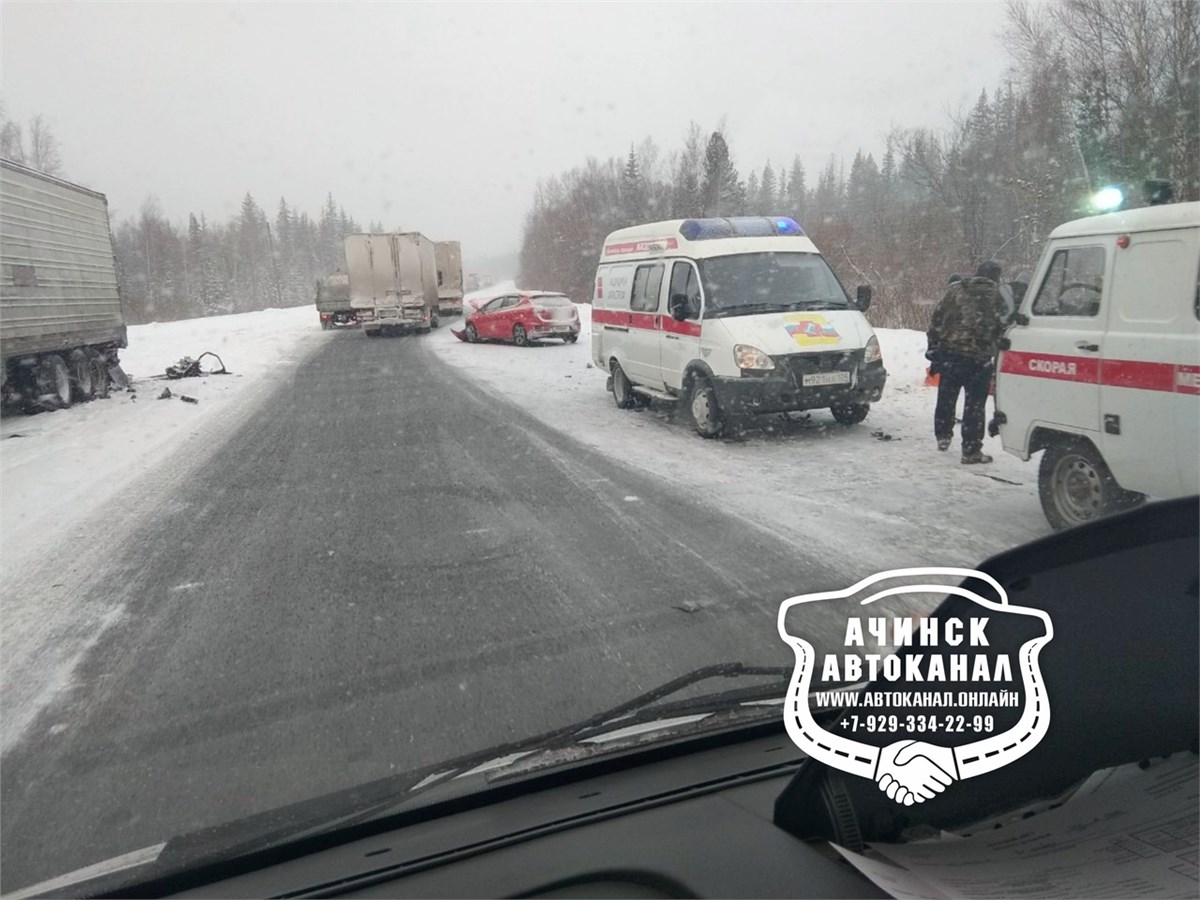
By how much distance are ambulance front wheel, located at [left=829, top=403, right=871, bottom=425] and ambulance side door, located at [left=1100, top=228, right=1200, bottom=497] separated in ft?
16.2

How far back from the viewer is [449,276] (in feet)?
145

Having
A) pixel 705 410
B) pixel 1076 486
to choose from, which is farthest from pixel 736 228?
pixel 1076 486

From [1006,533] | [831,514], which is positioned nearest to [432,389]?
[831,514]

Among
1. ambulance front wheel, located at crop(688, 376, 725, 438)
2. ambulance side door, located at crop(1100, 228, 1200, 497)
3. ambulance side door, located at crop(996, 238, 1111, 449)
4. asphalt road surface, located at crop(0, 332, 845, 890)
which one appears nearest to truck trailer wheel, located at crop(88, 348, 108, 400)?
asphalt road surface, located at crop(0, 332, 845, 890)

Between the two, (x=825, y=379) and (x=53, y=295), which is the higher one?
(x=53, y=295)

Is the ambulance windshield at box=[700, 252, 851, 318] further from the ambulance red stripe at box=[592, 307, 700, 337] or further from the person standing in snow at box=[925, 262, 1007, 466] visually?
the person standing in snow at box=[925, 262, 1007, 466]

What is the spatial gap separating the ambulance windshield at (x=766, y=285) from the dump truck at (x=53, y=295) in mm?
10247

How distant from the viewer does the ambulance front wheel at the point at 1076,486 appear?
17.0ft

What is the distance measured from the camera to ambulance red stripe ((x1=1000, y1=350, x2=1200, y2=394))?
14.6 ft

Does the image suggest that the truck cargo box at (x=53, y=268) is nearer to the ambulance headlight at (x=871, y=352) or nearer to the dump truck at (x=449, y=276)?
the ambulance headlight at (x=871, y=352)

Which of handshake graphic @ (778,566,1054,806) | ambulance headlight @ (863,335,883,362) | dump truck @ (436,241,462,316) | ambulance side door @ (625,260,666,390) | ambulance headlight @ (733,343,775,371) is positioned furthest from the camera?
dump truck @ (436,241,462,316)

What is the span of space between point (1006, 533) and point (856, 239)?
2575cm

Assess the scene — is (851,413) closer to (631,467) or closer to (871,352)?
(871,352)

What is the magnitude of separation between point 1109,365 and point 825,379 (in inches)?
167
